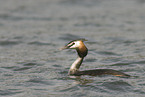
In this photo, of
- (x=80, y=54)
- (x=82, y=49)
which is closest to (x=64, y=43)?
(x=80, y=54)

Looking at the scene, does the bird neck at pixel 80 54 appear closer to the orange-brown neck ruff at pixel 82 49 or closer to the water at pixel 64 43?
the orange-brown neck ruff at pixel 82 49

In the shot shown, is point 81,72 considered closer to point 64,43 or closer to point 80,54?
point 80,54

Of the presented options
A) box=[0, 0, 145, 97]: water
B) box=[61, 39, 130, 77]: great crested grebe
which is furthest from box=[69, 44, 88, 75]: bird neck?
box=[0, 0, 145, 97]: water

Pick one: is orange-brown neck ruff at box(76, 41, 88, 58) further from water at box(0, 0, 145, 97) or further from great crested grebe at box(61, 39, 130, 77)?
water at box(0, 0, 145, 97)

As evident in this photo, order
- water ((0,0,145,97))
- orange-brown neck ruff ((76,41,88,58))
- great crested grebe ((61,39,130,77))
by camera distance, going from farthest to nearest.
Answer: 1. orange-brown neck ruff ((76,41,88,58))
2. great crested grebe ((61,39,130,77))
3. water ((0,0,145,97))

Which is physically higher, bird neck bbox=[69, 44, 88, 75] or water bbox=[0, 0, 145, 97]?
bird neck bbox=[69, 44, 88, 75]

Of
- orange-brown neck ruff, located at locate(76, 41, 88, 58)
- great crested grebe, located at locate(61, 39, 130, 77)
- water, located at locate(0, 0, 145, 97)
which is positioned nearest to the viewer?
water, located at locate(0, 0, 145, 97)

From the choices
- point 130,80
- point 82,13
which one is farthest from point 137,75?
point 82,13

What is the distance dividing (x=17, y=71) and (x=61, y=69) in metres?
1.54

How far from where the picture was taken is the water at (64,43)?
35.8 ft

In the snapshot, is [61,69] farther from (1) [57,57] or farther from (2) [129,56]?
(2) [129,56]

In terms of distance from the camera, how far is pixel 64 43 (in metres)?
18.4

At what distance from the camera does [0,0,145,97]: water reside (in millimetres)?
10898

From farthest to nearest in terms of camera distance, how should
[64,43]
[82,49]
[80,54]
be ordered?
[64,43], [80,54], [82,49]
